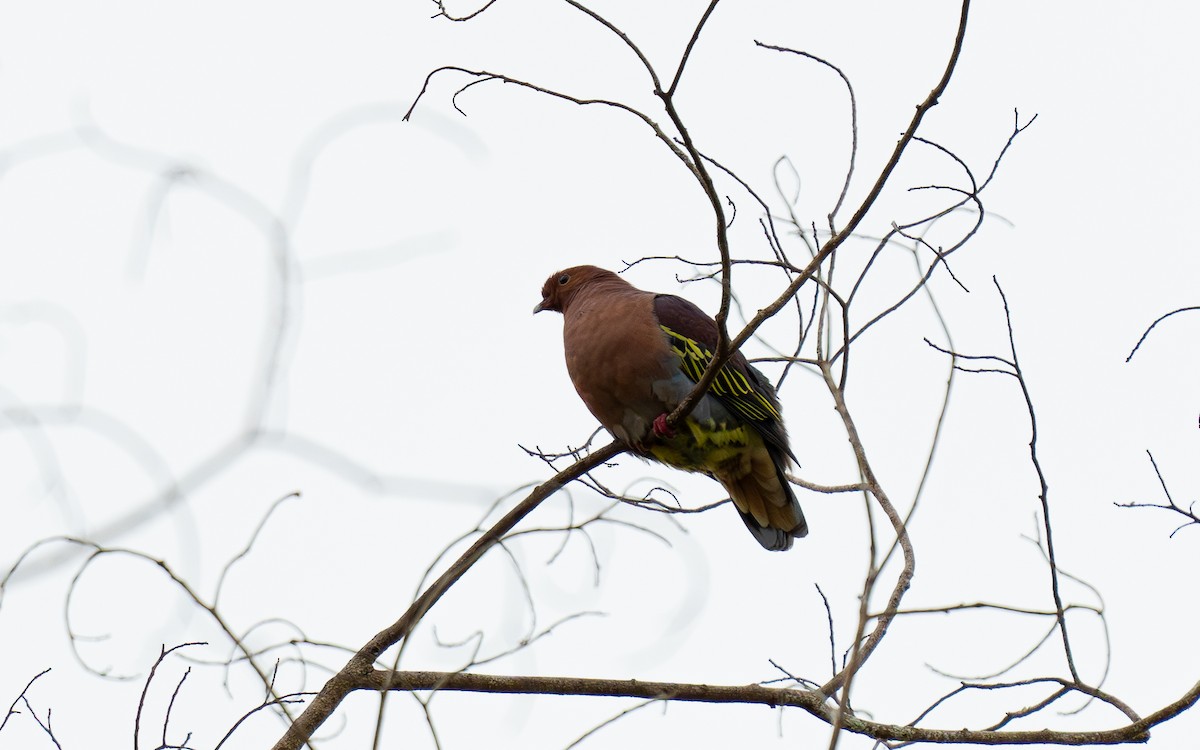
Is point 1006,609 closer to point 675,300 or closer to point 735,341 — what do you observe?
point 735,341

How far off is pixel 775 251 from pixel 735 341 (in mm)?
649

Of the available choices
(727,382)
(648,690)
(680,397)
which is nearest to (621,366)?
(680,397)

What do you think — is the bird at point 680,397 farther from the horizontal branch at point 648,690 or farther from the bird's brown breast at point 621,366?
the horizontal branch at point 648,690

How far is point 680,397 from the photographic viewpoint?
5074 mm

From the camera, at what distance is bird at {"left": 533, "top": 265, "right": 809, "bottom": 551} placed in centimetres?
507

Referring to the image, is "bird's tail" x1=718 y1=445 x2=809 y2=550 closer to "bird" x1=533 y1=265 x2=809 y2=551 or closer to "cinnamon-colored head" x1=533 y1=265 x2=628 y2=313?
"bird" x1=533 y1=265 x2=809 y2=551

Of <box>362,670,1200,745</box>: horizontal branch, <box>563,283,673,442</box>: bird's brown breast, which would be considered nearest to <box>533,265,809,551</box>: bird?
<box>563,283,673,442</box>: bird's brown breast

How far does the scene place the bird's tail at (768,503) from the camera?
541 centimetres

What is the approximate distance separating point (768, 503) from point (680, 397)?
2.63ft

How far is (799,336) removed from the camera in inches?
160

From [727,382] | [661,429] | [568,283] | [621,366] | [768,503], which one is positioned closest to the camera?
[661,429]

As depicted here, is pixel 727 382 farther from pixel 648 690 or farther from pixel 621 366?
pixel 648 690

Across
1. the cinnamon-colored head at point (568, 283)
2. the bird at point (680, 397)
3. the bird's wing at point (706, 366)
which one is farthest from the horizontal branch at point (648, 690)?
the cinnamon-colored head at point (568, 283)

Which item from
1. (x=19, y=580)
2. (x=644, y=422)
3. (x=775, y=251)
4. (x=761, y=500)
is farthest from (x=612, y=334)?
(x=19, y=580)
